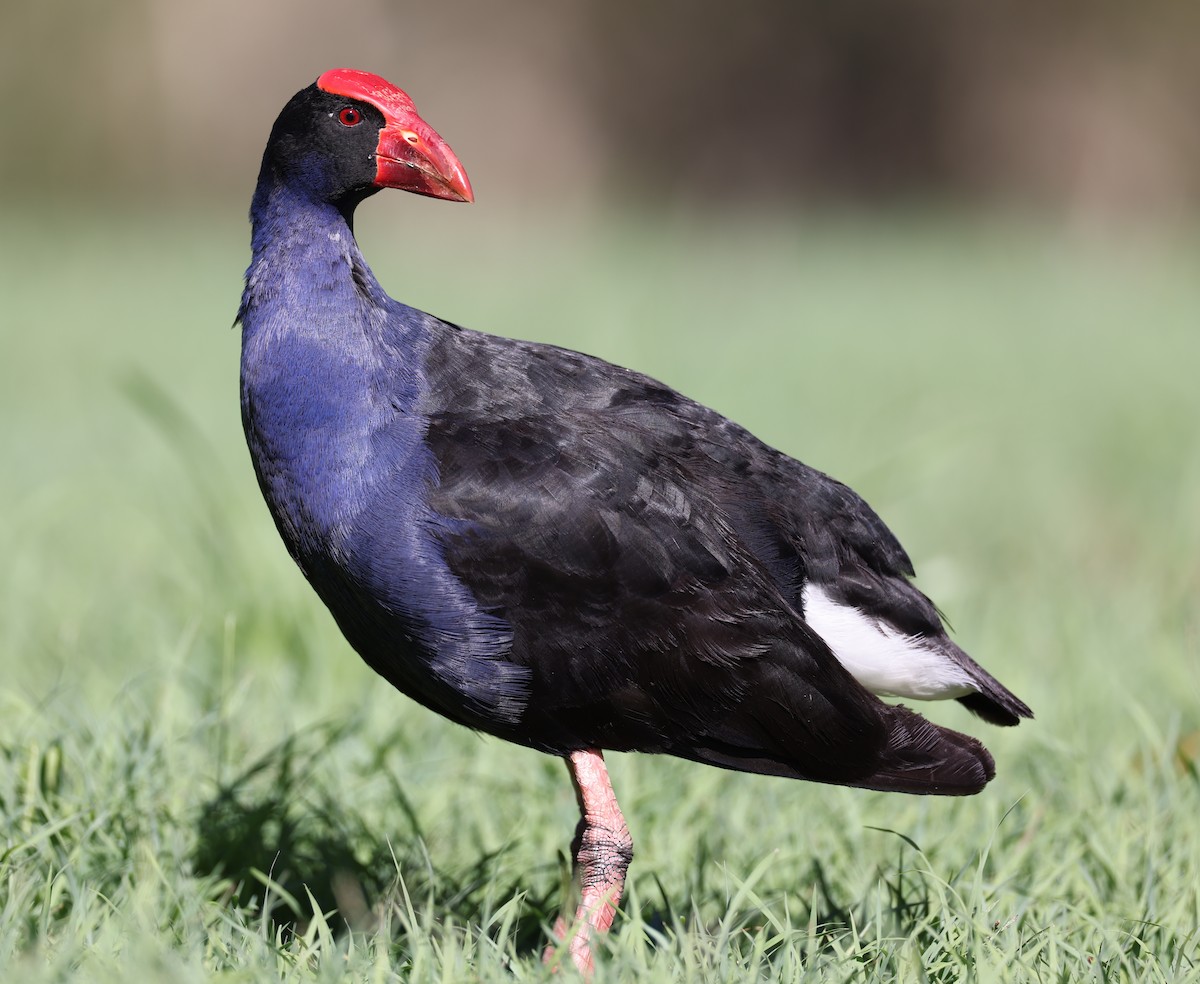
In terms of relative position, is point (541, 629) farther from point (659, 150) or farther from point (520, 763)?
point (659, 150)

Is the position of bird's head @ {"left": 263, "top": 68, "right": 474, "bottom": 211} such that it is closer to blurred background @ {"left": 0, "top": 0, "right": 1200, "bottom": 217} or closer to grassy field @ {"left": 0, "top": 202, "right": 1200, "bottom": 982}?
grassy field @ {"left": 0, "top": 202, "right": 1200, "bottom": 982}

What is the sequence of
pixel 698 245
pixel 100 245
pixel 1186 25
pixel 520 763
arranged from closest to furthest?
pixel 520 763, pixel 698 245, pixel 100 245, pixel 1186 25

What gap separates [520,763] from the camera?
3092mm

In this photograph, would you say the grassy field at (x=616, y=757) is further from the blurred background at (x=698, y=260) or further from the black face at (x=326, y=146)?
the black face at (x=326, y=146)

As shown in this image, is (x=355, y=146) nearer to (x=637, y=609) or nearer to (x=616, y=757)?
(x=637, y=609)

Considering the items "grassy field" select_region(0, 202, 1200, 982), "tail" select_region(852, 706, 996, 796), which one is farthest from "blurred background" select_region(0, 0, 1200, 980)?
"tail" select_region(852, 706, 996, 796)

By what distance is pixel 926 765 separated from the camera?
228cm

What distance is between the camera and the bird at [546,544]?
2193mm

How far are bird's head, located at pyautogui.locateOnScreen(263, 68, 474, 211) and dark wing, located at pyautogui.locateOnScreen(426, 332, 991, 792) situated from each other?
0.37m

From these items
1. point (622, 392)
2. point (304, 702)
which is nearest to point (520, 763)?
point (304, 702)

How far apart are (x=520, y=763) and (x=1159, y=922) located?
4.29ft

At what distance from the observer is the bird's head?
7.82 ft

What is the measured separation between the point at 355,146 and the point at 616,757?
1355 mm

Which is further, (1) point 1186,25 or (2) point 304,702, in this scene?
(1) point 1186,25
